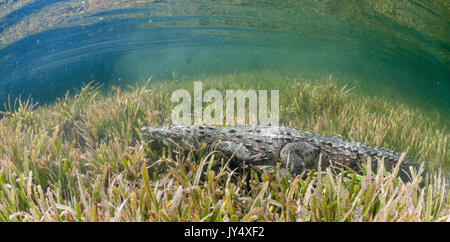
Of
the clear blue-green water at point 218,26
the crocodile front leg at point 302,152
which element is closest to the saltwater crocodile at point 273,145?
the crocodile front leg at point 302,152

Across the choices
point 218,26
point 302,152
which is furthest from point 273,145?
point 218,26

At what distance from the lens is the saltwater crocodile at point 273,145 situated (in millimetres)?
2923

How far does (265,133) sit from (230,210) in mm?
1632

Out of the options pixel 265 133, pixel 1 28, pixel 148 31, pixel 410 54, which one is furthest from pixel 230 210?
pixel 410 54

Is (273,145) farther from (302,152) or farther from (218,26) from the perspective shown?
(218,26)

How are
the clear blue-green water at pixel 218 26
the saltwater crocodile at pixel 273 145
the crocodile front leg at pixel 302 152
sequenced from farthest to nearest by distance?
the clear blue-green water at pixel 218 26
the crocodile front leg at pixel 302 152
the saltwater crocodile at pixel 273 145

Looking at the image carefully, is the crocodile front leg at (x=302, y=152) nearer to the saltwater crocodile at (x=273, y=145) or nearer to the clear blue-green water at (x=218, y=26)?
the saltwater crocodile at (x=273, y=145)

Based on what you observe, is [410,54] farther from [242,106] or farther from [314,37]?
[242,106]

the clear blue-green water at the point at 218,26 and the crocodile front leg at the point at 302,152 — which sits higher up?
the clear blue-green water at the point at 218,26

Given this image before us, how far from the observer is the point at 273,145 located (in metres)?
3.20

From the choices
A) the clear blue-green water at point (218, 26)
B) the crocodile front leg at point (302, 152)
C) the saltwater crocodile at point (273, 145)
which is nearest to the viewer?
→ the saltwater crocodile at point (273, 145)

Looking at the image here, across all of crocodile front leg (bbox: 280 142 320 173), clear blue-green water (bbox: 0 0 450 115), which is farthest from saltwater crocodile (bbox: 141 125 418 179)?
clear blue-green water (bbox: 0 0 450 115)

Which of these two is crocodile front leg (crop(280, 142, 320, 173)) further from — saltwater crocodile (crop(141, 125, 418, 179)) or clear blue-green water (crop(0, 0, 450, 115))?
clear blue-green water (crop(0, 0, 450, 115))
